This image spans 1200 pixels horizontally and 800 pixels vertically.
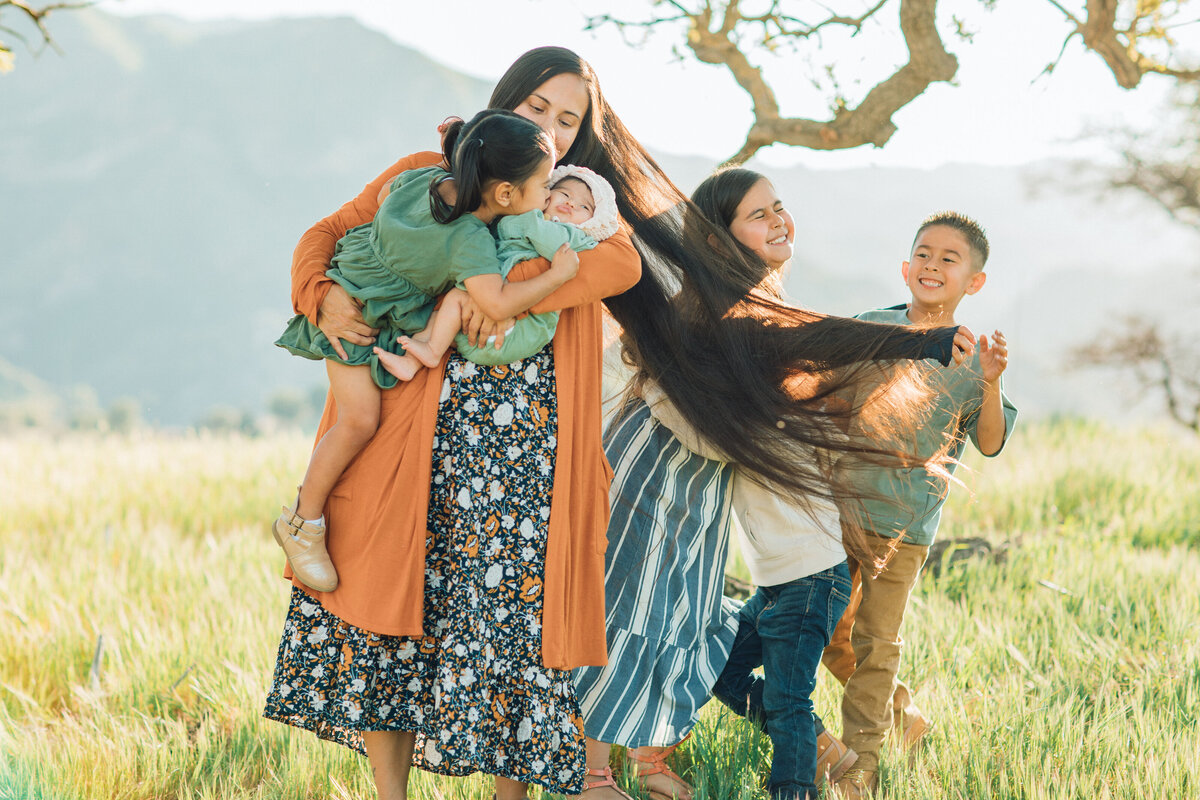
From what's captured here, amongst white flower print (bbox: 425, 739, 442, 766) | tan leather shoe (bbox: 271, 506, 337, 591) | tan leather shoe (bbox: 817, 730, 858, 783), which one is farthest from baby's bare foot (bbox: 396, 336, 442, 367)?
tan leather shoe (bbox: 817, 730, 858, 783)

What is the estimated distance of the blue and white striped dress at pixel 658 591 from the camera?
8.16 ft

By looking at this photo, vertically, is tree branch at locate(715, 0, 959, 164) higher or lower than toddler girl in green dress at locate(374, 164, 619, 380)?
higher

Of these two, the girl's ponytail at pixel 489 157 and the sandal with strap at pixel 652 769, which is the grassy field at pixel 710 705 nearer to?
the sandal with strap at pixel 652 769

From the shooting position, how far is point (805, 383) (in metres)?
2.48

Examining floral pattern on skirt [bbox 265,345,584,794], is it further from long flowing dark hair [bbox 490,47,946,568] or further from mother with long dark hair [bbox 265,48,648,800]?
long flowing dark hair [bbox 490,47,946,568]

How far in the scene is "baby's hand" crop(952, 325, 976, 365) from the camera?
220 centimetres

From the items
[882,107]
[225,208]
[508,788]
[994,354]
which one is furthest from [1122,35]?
[225,208]

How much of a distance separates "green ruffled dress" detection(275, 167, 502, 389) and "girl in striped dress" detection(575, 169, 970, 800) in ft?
2.13

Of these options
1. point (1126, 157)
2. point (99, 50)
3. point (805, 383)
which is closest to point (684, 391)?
point (805, 383)

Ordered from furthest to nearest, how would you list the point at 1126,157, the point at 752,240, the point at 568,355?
1. the point at 1126,157
2. the point at 752,240
3. the point at 568,355

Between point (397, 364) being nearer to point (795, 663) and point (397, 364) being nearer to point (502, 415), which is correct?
point (502, 415)

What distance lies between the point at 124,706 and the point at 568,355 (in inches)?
92.8

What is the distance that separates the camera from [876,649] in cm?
275

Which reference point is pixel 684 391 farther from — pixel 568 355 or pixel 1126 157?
pixel 1126 157
